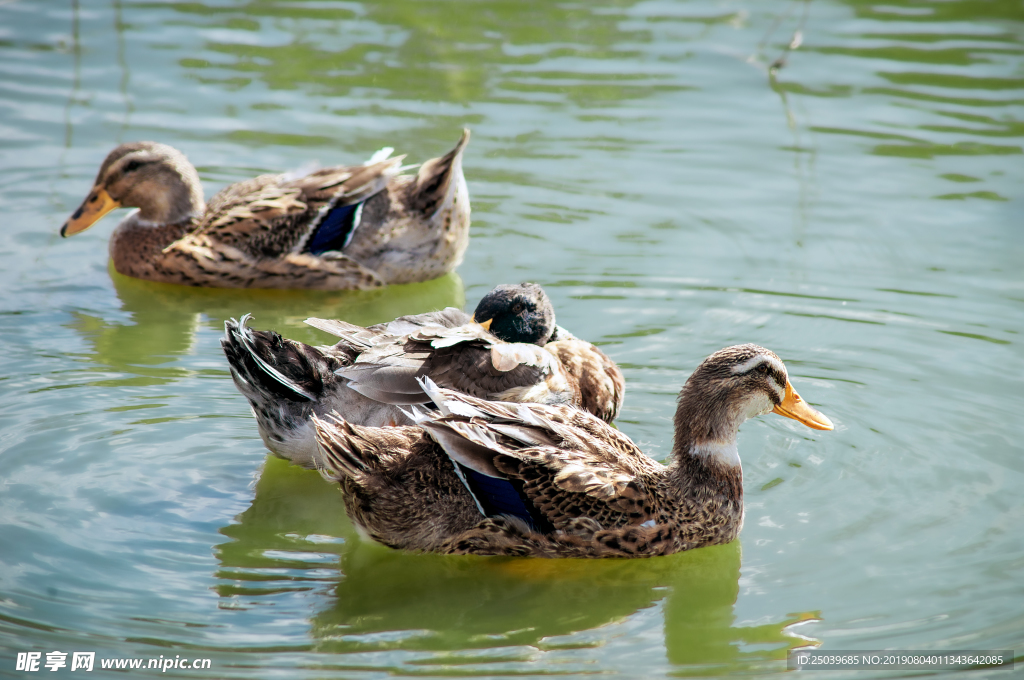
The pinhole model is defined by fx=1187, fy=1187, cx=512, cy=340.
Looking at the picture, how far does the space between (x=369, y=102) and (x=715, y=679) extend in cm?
800

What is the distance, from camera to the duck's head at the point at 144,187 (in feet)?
29.2

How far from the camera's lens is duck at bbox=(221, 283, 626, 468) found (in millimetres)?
5914

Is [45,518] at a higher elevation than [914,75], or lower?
lower

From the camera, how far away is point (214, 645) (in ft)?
15.3

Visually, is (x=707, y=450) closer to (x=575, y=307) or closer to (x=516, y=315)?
(x=516, y=315)

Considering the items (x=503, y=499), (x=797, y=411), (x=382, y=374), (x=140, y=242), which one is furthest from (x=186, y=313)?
(x=797, y=411)

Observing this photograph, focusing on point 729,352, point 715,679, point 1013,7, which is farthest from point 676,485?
point 1013,7

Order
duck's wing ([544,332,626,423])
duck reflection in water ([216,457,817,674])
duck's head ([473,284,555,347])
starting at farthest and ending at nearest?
1. duck's head ([473,284,555,347])
2. duck's wing ([544,332,626,423])
3. duck reflection in water ([216,457,817,674])

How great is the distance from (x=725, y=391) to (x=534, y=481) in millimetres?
1055

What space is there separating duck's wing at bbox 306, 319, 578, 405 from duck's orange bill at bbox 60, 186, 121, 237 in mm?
3449

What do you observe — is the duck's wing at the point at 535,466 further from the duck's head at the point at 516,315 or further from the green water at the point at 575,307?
the duck's head at the point at 516,315

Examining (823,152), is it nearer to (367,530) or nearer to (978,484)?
(978,484)

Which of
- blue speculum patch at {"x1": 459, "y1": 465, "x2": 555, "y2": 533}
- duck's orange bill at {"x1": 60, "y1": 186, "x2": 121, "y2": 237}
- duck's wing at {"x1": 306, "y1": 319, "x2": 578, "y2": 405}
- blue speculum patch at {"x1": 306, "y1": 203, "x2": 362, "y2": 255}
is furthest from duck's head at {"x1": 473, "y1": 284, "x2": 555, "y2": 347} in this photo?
duck's orange bill at {"x1": 60, "y1": 186, "x2": 121, "y2": 237}

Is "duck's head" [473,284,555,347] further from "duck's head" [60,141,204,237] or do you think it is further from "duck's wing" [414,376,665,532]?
"duck's head" [60,141,204,237]
